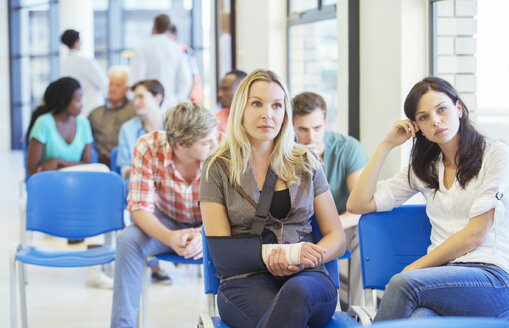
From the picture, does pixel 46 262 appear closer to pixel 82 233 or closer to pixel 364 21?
pixel 82 233

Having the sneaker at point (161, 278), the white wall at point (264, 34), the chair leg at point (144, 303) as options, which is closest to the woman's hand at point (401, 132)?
the chair leg at point (144, 303)

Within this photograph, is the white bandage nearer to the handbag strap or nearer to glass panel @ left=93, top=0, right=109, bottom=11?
the handbag strap

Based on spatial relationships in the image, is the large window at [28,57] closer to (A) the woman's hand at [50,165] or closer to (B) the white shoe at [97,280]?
(A) the woman's hand at [50,165]

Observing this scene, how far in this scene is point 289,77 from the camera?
5.39 meters

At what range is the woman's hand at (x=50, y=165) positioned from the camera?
189 inches

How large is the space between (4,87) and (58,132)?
523 inches

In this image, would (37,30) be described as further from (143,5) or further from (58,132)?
(58,132)

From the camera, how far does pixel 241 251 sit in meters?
2.24

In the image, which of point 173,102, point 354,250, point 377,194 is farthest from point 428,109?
point 173,102

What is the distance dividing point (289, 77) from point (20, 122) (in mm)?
13446

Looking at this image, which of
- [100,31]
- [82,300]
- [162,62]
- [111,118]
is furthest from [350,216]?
[100,31]

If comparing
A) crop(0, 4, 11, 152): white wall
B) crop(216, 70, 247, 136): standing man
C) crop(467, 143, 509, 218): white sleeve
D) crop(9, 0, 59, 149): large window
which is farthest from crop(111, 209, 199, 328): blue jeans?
crop(0, 4, 11, 152): white wall

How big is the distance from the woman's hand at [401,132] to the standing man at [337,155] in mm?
753

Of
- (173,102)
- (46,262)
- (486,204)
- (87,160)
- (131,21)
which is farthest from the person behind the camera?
(131,21)
